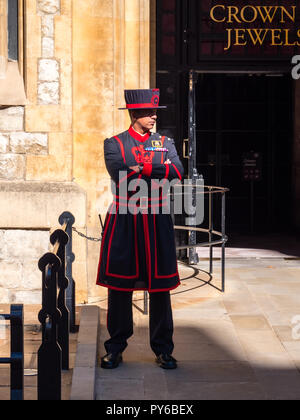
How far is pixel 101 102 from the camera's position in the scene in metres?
8.15

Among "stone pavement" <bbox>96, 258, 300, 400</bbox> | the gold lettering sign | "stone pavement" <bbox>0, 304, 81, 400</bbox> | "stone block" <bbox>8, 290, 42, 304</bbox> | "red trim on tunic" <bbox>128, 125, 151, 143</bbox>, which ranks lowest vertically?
"stone pavement" <bbox>0, 304, 81, 400</bbox>

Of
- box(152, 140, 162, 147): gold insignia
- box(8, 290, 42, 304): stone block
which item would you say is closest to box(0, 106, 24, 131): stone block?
box(8, 290, 42, 304): stone block

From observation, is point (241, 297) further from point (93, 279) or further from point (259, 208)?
point (259, 208)

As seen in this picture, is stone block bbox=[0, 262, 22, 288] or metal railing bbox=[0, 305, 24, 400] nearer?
metal railing bbox=[0, 305, 24, 400]

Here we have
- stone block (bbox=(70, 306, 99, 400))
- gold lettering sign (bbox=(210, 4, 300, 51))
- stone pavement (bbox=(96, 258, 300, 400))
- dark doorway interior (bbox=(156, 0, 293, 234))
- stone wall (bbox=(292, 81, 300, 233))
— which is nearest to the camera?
stone block (bbox=(70, 306, 99, 400))

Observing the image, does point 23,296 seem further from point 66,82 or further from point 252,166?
point 252,166

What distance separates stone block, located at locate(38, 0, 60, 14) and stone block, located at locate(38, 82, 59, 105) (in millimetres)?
673

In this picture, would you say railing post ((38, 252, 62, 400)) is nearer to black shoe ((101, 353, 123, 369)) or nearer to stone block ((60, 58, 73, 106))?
black shoe ((101, 353, 123, 369))

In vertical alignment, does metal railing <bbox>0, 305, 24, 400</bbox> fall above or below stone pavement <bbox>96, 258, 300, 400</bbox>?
above

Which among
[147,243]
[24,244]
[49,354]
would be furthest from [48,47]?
[49,354]

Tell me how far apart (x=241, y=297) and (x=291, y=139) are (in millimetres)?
7162

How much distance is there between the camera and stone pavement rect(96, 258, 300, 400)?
17.5 ft

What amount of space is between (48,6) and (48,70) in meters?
0.60

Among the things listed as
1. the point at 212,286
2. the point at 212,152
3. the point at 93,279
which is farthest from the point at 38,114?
the point at 212,152
